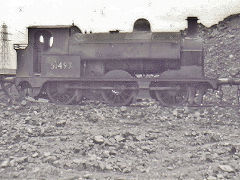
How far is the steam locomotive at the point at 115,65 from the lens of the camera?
32.9 feet

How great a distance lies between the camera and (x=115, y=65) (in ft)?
35.2

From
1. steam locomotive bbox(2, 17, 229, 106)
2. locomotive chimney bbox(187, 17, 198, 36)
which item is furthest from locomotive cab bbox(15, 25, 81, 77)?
locomotive chimney bbox(187, 17, 198, 36)

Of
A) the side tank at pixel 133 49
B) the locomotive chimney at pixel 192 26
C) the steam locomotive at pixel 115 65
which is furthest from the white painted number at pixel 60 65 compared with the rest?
the locomotive chimney at pixel 192 26

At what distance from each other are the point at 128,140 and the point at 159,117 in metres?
2.50

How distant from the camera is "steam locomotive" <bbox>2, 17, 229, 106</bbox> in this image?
1004 cm

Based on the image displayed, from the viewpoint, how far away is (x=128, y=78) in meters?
10.0

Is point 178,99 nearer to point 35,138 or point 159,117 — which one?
point 159,117

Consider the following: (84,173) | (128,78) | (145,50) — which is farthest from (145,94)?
(84,173)

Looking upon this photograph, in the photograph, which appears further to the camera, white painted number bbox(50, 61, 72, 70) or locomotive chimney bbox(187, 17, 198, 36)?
locomotive chimney bbox(187, 17, 198, 36)

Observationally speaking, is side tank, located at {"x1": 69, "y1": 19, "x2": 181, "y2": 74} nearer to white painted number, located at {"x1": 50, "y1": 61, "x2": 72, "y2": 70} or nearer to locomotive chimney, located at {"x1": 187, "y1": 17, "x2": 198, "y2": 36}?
white painted number, located at {"x1": 50, "y1": 61, "x2": 72, "y2": 70}

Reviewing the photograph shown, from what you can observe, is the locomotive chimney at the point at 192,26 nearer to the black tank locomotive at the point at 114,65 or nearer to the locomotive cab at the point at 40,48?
the black tank locomotive at the point at 114,65

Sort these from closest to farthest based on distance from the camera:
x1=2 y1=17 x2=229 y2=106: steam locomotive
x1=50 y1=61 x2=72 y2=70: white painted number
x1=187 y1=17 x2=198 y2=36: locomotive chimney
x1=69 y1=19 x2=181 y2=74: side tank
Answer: x1=2 y1=17 x2=229 y2=106: steam locomotive
x1=69 y1=19 x2=181 y2=74: side tank
x1=50 y1=61 x2=72 y2=70: white painted number
x1=187 y1=17 x2=198 y2=36: locomotive chimney

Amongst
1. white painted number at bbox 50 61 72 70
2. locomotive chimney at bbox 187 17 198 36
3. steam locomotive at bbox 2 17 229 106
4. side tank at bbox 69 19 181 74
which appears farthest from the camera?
locomotive chimney at bbox 187 17 198 36

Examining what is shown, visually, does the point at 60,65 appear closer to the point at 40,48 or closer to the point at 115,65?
the point at 40,48
